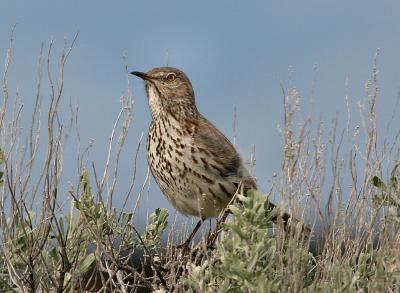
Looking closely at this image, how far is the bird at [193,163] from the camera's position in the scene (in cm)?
643

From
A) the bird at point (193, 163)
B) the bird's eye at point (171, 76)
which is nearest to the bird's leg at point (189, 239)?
the bird at point (193, 163)

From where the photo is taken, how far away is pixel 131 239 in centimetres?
596

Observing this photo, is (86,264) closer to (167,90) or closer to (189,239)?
(189,239)

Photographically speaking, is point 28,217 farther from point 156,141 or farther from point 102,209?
point 156,141

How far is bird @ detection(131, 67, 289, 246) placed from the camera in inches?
253

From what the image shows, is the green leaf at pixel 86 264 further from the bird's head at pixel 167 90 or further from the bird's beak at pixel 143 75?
the bird's beak at pixel 143 75

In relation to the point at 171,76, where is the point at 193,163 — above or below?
below

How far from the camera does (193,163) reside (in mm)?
6441

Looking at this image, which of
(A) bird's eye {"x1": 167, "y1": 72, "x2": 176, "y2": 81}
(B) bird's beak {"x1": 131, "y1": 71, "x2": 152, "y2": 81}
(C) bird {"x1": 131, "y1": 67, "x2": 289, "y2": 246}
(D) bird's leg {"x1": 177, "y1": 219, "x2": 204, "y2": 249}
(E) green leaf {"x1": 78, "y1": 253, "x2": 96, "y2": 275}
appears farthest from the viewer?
(A) bird's eye {"x1": 167, "y1": 72, "x2": 176, "y2": 81}

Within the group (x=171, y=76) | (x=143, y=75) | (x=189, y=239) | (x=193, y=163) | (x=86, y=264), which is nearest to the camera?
(x=86, y=264)

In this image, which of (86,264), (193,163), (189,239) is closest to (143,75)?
(193,163)

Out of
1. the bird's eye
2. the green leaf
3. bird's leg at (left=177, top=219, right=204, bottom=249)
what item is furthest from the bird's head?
the green leaf

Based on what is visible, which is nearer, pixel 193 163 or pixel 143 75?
pixel 193 163

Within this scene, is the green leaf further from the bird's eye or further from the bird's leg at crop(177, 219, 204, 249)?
the bird's eye
